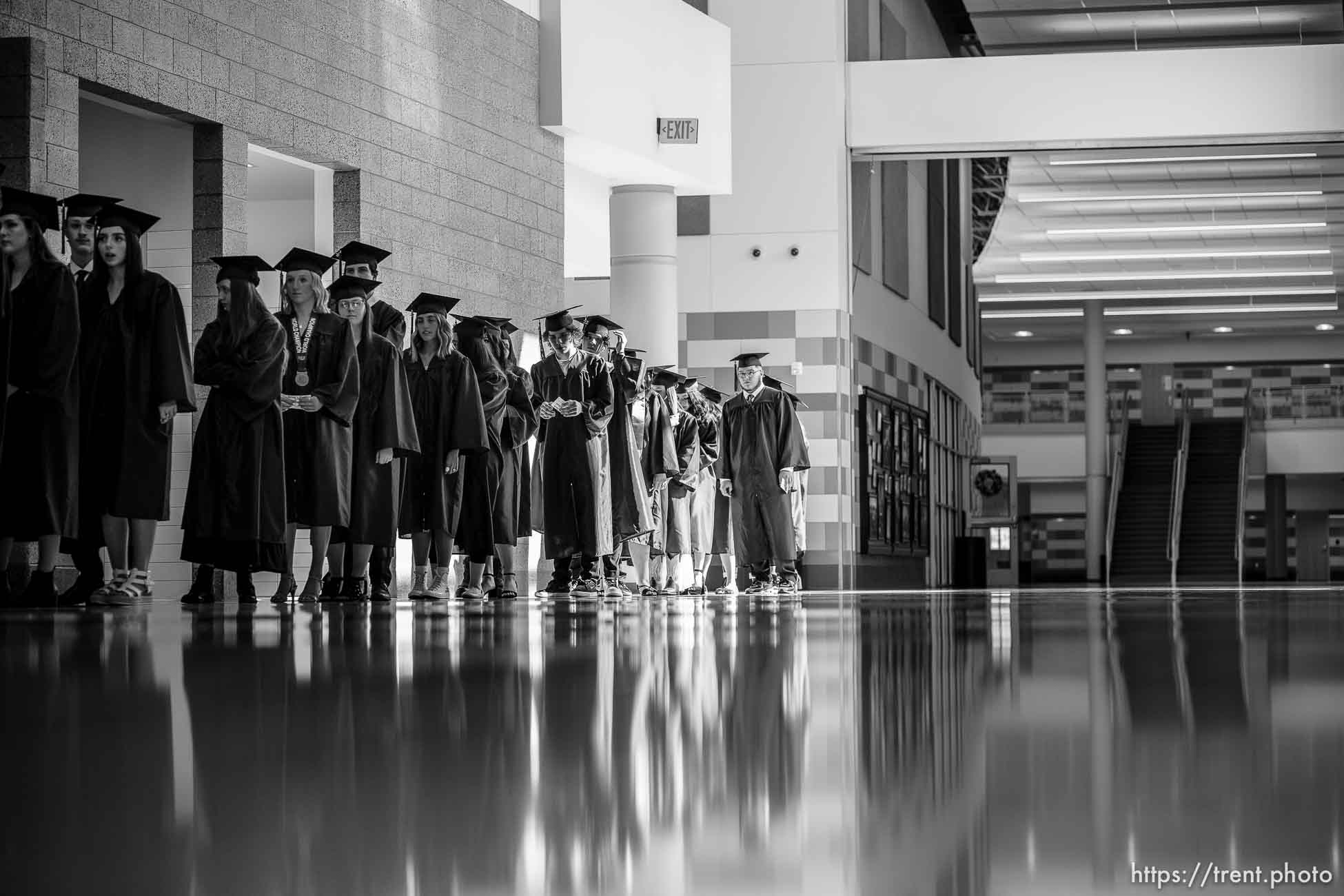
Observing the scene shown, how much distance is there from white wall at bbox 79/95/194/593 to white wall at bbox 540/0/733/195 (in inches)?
213

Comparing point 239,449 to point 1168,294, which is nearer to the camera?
point 239,449

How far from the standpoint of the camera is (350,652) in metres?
3.88

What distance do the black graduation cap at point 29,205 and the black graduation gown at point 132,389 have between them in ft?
1.41

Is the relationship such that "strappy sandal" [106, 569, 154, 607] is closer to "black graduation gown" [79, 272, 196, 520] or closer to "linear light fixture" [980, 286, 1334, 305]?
"black graduation gown" [79, 272, 196, 520]

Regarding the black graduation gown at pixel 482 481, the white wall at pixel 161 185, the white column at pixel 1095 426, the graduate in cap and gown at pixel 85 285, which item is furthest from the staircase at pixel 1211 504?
the graduate in cap and gown at pixel 85 285

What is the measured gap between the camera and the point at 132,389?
8.52 m

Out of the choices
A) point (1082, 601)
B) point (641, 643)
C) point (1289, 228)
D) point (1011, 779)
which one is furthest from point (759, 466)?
point (1289, 228)

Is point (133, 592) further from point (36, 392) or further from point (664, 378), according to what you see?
point (664, 378)

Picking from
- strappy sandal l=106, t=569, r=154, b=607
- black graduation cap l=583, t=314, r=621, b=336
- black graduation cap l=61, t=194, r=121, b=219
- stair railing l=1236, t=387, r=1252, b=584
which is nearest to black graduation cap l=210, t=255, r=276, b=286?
black graduation cap l=61, t=194, r=121, b=219

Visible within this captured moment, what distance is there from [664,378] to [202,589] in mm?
6893

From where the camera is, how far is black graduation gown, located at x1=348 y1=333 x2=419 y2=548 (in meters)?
10.1

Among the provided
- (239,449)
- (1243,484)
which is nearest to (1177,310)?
(1243,484)

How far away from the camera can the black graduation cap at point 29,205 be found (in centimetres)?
835

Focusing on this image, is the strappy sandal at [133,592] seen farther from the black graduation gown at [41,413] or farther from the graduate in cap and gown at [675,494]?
the graduate in cap and gown at [675,494]
